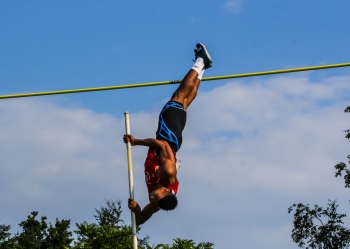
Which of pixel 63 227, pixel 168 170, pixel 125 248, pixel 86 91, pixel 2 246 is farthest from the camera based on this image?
pixel 63 227

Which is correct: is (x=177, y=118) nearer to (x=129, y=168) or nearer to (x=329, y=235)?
(x=129, y=168)

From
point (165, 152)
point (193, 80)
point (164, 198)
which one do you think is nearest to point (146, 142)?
point (165, 152)

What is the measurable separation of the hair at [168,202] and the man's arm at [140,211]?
1.38 feet

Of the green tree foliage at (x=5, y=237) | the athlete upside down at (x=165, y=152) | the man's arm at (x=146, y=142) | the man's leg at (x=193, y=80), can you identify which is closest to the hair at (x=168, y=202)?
the athlete upside down at (x=165, y=152)

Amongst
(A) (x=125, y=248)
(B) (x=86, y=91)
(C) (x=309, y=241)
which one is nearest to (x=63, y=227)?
(C) (x=309, y=241)

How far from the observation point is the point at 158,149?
30.3ft

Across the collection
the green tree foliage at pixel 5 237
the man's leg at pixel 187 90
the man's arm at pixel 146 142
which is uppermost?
the green tree foliage at pixel 5 237

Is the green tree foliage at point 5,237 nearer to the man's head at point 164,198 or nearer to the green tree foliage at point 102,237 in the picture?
the green tree foliage at point 102,237

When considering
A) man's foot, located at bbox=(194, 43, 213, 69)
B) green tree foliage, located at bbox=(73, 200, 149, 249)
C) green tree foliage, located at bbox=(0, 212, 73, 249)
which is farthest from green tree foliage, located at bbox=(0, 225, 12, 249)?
man's foot, located at bbox=(194, 43, 213, 69)

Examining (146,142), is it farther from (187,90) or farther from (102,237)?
(102,237)

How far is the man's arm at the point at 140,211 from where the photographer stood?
9.19 metres

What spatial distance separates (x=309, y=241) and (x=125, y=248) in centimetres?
1672

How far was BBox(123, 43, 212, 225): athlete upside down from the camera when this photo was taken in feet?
29.3

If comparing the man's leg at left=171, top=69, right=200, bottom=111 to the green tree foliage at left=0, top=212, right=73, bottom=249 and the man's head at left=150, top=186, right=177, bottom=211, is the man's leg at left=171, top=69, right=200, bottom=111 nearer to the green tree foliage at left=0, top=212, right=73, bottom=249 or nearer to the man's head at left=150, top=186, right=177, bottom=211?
the man's head at left=150, top=186, right=177, bottom=211
